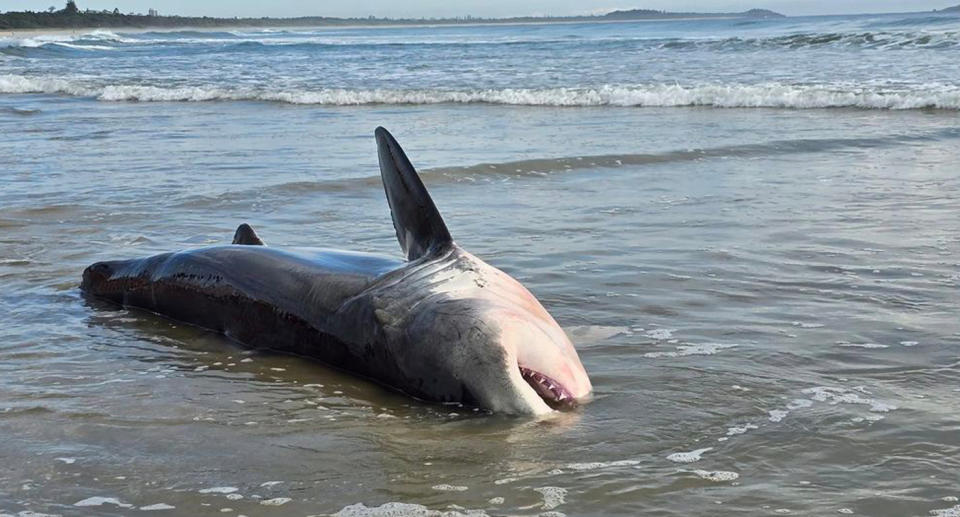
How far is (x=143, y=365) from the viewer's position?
499cm

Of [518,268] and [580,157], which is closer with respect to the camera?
[518,268]

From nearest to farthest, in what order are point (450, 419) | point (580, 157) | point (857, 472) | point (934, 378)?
point (857, 472)
point (450, 419)
point (934, 378)
point (580, 157)

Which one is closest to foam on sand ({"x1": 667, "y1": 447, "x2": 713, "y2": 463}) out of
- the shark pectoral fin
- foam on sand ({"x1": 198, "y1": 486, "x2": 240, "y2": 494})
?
foam on sand ({"x1": 198, "y1": 486, "x2": 240, "y2": 494})

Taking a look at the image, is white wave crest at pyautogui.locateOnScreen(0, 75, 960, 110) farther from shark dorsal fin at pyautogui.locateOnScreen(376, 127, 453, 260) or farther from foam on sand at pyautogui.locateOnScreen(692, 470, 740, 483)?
foam on sand at pyautogui.locateOnScreen(692, 470, 740, 483)

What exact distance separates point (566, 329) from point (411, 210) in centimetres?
103

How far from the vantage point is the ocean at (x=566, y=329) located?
11.3ft

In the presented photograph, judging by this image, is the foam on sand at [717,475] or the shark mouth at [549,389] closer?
the foam on sand at [717,475]

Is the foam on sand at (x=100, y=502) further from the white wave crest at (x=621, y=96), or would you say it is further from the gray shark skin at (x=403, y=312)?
the white wave crest at (x=621, y=96)

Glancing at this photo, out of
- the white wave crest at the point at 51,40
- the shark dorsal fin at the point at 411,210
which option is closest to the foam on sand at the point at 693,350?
the shark dorsal fin at the point at 411,210

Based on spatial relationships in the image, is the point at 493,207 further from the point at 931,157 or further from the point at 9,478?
the point at 9,478

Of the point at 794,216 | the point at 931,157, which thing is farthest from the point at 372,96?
the point at 794,216

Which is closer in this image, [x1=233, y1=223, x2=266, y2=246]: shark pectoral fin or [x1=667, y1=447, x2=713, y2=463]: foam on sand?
[x1=667, y1=447, x2=713, y2=463]: foam on sand

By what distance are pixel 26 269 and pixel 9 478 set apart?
3.62 metres

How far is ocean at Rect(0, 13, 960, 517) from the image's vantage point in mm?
3436
